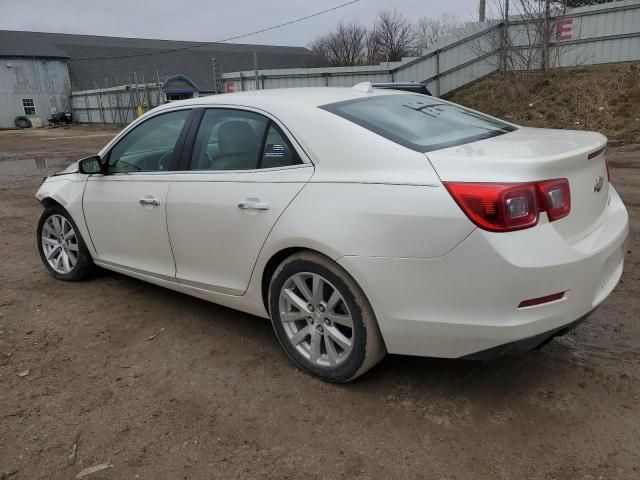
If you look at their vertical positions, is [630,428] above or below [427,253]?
below

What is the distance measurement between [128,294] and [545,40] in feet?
49.3

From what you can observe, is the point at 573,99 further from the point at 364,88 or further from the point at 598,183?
the point at 598,183

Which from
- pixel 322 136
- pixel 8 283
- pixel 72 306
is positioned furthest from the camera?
pixel 8 283

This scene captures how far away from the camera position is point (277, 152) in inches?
126

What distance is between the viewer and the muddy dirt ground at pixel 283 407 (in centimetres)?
247

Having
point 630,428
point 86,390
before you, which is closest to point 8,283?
point 86,390

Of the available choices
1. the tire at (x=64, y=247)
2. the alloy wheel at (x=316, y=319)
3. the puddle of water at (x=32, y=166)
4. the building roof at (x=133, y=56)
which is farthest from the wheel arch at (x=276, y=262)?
the building roof at (x=133, y=56)

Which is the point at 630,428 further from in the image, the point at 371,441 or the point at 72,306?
the point at 72,306

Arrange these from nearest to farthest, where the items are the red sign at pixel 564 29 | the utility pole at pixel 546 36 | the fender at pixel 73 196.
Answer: the fender at pixel 73 196 < the utility pole at pixel 546 36 < the red sign at pixel 564 29

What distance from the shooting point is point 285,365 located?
3350 mm

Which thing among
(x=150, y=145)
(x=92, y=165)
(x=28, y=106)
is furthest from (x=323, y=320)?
(x=28, y=106)

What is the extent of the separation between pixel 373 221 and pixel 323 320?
27.0 inches

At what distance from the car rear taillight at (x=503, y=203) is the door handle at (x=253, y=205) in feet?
3.54

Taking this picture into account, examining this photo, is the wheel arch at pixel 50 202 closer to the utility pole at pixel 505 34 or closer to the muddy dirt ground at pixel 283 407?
the muddy dirt ground at pixel 283 407
